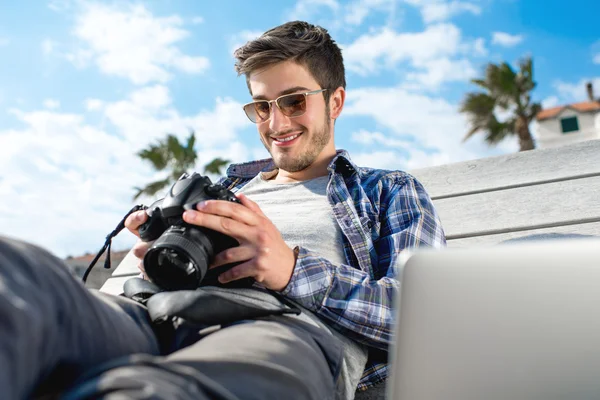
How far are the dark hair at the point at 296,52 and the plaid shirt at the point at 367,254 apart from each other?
0.34m

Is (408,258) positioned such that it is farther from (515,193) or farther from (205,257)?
(515,193)

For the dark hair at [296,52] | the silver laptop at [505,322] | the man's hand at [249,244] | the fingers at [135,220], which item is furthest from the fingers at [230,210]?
the dark hair at [296,52]

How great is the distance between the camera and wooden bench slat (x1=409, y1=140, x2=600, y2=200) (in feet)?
7.22

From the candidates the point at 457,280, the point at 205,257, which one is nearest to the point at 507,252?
the point at 457,280

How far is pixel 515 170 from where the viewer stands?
228 centimetres

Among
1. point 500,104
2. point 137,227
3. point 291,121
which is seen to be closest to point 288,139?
point 291,121

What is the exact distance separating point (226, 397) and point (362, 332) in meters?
0.74

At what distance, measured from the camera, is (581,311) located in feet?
2.31

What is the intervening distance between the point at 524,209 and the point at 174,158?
1894 centimetres

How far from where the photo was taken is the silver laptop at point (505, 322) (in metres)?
0.70

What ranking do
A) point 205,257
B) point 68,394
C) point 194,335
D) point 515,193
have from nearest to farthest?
1. point 68,394
2. point 194,335
3. point 205,257
4. point 515,193

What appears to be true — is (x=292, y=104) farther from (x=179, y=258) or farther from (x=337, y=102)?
(x=179, y=258)

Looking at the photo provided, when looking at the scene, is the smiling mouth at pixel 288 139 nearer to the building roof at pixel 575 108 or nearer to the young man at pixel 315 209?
the young man at pixel 315 209

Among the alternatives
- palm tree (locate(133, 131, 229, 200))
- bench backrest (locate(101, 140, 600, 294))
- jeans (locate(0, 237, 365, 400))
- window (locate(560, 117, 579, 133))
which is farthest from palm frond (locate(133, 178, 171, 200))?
window (locate(560, 117, 579, 133))
